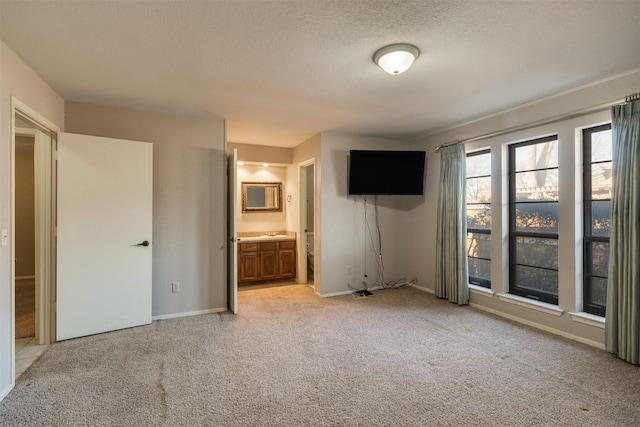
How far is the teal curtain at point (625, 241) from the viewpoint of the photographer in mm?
2543

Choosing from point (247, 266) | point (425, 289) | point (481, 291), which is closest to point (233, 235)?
point (247, 266)

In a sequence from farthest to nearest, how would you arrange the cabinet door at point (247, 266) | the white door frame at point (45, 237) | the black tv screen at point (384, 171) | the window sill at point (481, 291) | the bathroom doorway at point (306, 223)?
1. the bathroom doorway at point (306, 223)
2. the cabinet door at point (247, 266)
3. the black tv screen at point (384, 171)
4. the window sill at point (481, 291)
5. the white door frame at point (45, 237)

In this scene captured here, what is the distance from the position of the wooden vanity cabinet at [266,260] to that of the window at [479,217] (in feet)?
9.62

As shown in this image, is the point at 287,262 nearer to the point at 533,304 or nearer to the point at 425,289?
the point at 425,289

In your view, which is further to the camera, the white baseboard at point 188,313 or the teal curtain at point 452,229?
the teal curtain at point 452,229

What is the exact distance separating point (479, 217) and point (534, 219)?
2.32 feet

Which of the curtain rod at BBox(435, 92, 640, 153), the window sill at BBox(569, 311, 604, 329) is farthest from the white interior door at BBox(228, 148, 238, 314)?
the window sill at BBox(569, 311, 604, 329)

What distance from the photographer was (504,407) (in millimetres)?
2008

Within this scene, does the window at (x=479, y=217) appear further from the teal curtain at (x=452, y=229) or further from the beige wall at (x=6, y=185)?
the beige wall at (x=6, y=185)

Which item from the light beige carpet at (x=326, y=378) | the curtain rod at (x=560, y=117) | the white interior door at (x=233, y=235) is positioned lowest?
the light beige carpet at (x=326, y=378)

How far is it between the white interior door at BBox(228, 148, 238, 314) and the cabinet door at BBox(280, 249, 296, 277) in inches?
65.2

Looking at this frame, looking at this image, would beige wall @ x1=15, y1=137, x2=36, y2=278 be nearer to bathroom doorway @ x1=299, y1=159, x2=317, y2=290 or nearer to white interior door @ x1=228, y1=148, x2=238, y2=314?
white interior door @ x1=228, y1=148, x2=238, y2=314

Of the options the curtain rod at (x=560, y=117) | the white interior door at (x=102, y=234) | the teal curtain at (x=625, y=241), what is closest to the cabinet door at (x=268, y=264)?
the white interior door at (x=102, y=234)

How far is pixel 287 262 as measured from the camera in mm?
5590
